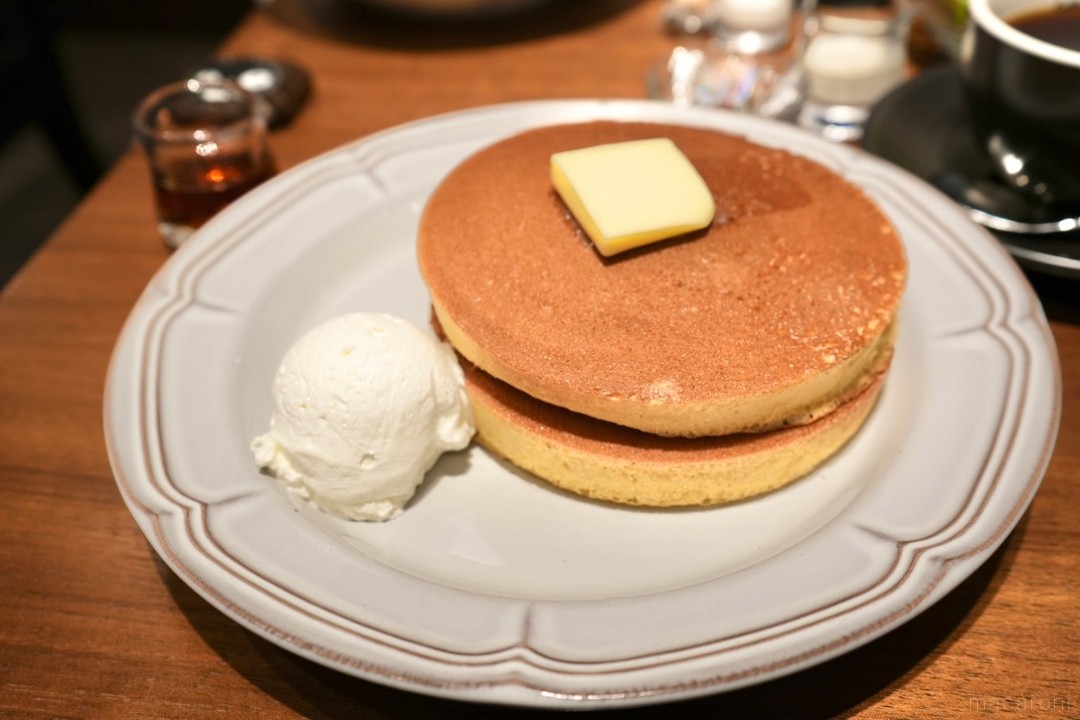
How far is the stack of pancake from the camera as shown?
1.13 meters

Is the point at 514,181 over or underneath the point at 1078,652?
over

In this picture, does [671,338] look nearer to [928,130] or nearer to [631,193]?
[631,193]

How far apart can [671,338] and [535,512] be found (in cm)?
29

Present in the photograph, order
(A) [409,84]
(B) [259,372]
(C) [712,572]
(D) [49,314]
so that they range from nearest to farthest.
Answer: (C) [712,572] → (B) [259,372] → (D) [49,314] → (A) [409,84]

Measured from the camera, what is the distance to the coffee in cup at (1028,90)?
137cm

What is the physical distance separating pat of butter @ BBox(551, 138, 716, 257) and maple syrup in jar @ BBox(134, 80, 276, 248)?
690 mm

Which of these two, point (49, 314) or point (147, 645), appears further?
point (49, 314)

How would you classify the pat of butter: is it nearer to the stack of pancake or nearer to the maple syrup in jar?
the stack of pancake

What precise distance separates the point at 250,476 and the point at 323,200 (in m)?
0.64

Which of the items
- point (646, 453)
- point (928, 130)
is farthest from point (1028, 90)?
point (646, 453)

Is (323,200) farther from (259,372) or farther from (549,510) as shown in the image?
(549,510)

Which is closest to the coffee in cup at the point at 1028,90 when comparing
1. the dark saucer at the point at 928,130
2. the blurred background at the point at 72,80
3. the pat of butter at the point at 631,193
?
the dark saucer at the point at 928,130

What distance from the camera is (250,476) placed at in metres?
1.13

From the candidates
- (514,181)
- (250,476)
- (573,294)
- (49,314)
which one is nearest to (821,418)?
(573,294)
